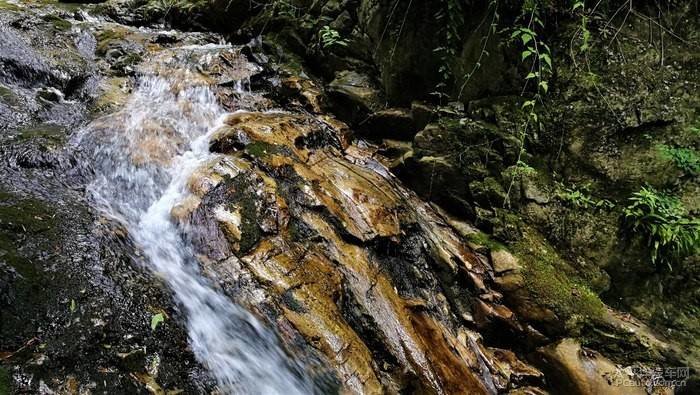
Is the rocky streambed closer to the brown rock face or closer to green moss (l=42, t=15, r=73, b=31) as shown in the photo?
the brown rock face

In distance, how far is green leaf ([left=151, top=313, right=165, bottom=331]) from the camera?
2.76 metres

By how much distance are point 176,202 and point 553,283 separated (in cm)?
390

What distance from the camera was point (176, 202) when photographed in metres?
3.90

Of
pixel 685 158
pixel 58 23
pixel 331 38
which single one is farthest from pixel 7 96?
pixel 685 158

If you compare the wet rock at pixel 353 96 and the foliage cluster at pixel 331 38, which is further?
the foliage cluster at pixel 331 38

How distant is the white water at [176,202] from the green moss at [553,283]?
2644 mm

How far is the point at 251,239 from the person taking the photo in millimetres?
3568

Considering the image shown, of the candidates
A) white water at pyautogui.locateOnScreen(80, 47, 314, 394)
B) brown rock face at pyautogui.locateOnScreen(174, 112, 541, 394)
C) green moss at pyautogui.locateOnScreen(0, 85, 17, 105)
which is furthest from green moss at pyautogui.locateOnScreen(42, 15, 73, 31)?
brown rock face at pyautogui.locateOnScreen(174, 112, 541, 394)

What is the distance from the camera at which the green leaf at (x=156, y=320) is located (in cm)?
276

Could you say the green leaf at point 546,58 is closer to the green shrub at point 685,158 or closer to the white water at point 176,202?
the green shrub at point 685,158

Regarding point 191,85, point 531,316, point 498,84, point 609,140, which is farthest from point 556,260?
point 191,85

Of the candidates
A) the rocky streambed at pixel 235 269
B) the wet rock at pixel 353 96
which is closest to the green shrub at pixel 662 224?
the rocky streambed at pixel 235 269

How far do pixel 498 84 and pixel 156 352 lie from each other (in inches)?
183

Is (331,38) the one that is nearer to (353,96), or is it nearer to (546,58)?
(353,96)
